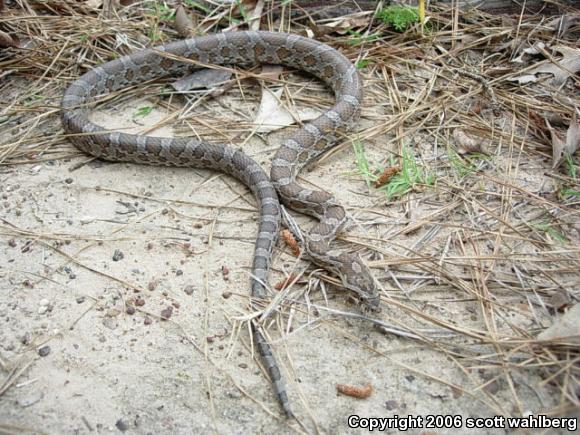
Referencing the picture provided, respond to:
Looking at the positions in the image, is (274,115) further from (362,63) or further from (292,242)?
(292,242)

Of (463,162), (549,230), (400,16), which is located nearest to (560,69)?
(463,162)

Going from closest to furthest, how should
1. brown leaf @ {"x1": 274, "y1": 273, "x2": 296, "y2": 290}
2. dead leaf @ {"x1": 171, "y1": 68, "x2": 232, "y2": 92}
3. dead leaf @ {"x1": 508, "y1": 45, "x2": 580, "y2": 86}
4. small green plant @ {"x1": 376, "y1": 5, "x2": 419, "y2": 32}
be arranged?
brown leaf @ {"x1": 274, "y1": 273, "x2": 296, "y2": 290}, dead leaf @ {"x1": 508, "y1": 45, "x2": 580, "y2": 86}, dead leaf @ {"x1": 171, "y1": 68, "x2": 232, "y2": 92}, small green plant @ {"x1": 376, "y1": 5, "x2": 419, "y2": 32}

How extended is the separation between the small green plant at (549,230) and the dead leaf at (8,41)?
6.06 m

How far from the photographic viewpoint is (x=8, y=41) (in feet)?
20.3

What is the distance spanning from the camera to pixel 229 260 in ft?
14.7

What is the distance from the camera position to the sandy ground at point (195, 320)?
11.2ft

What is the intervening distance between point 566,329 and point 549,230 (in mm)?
1177

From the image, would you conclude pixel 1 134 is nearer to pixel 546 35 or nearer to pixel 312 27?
pixel 312 27

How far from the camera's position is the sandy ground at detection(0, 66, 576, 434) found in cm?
343

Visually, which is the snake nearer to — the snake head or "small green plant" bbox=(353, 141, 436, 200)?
the snake head

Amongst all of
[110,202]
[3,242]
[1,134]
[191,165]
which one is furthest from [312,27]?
[3,242]

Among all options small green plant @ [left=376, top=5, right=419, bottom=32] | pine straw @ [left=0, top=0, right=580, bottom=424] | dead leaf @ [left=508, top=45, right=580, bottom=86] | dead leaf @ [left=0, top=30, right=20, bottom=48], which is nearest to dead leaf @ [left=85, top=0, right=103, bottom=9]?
pine straw @ [left=0, top=0, right=580, bottom=424]

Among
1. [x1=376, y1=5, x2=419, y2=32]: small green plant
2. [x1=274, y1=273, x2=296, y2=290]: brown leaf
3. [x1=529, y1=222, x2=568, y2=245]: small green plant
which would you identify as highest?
[x1=376, y1=5, x2=419, y2=32]: small green plant

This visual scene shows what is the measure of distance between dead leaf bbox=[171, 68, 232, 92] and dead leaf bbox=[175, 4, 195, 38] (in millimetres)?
640
